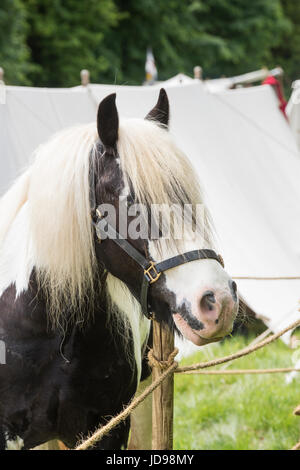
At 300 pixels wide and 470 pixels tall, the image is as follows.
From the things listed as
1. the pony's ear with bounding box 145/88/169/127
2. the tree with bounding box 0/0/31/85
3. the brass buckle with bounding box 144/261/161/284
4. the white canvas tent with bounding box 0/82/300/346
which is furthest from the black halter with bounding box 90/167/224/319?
the tree with bounding box 0/0/31/85

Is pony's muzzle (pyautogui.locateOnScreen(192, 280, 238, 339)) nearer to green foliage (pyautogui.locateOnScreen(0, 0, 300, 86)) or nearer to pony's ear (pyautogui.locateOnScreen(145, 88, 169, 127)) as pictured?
pony's ear (pyautogui.locateOnScreen(145, 88, 169, 127))

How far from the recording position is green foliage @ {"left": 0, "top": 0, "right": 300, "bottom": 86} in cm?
1731

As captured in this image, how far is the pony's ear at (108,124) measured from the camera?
1.76 m

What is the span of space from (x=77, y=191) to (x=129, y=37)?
21.4m

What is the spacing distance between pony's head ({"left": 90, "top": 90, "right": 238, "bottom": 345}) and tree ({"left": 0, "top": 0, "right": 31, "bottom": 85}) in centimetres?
1386

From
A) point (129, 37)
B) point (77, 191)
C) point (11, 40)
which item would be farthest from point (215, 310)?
point (129, 37)

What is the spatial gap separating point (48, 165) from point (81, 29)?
59.0ft

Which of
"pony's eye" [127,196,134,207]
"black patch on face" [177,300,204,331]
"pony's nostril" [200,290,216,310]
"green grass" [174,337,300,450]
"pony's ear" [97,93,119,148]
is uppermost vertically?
"pony's ear" [97,93,119,148]

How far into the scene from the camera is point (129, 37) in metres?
21.8

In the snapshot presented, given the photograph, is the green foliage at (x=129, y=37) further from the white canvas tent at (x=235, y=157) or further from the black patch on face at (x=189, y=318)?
the black patch on face at (x=189, y=318)

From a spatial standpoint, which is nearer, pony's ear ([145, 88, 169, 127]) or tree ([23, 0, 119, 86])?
pony's ear ([145, 88, 169, 127])

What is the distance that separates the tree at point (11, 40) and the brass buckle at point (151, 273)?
46.3 feet
